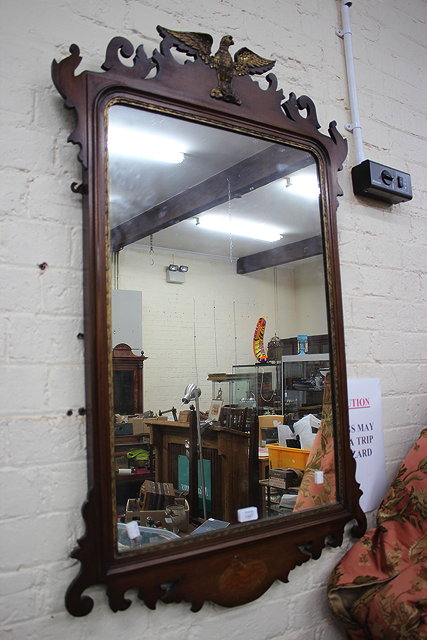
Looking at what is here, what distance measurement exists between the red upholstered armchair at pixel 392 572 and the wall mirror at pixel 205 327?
0.30 feet

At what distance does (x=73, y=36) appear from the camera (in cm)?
122

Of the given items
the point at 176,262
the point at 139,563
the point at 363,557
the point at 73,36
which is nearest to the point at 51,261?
the point at 176,262

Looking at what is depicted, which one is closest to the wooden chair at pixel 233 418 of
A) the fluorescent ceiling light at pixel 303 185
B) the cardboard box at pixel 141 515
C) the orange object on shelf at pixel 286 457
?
the orange object on shelf at pixel 286 457

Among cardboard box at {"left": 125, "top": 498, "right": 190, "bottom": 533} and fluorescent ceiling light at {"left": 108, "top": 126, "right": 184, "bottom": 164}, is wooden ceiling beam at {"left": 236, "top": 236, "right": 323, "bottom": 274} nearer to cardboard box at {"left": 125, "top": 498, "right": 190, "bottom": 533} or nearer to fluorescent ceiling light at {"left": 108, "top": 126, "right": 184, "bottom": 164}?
fluorescent ceiling light at {"left": 108, "top": 126, "right": 184, "bottom": 164}

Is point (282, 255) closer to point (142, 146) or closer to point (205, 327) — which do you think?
point (205, 327)

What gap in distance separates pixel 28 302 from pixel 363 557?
43.9 inches

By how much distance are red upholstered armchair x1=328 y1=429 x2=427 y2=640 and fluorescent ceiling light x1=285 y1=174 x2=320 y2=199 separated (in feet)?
2.80

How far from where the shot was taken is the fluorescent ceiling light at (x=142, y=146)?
1217 millimetres

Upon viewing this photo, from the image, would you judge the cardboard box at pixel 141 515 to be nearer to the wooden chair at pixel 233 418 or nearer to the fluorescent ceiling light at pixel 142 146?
the wooden chair at pixel 233 418

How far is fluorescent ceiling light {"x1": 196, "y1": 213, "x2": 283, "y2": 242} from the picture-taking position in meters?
1.48

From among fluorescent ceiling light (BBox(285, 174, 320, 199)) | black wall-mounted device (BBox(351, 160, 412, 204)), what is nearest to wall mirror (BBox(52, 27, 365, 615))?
fluorescent ceiling light (BBox(285, 174, 320, 199))

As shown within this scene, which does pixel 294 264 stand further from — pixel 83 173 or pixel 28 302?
pixel 28 302

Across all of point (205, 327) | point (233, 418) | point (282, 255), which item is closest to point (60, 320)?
point (205, 327)

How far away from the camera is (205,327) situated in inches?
55.2
